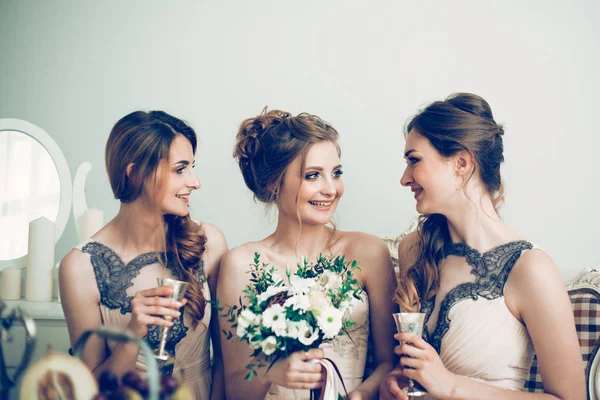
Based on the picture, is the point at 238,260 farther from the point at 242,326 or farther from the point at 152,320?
the point at 242,326

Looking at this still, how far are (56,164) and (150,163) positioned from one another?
1574 mm

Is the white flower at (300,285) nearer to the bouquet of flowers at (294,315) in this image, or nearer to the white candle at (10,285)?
the bouquet of flowers at (294,315)

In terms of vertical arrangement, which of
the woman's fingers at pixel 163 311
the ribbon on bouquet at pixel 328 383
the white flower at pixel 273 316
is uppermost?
the white flower at pixel 273 316

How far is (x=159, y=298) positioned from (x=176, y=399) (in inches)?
33.1

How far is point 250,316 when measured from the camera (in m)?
1.94

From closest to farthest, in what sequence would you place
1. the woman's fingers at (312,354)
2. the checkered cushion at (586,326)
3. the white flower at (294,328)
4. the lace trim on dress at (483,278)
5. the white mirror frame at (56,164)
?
the white flower at (294,328) → the woman's fingers at (312,354) → the lace trim on dress at (483,278) → the checkered cushion at (586,326) → the white mirror frame at (56,164)

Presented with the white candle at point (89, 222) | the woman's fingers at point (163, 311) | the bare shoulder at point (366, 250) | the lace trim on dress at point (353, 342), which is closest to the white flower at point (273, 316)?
the woman's fingers at point (163, 311)

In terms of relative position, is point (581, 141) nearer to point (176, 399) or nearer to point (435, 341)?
point (435, 341)

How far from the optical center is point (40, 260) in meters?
3.58

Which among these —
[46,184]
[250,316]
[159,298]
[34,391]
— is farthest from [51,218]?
[34,391]

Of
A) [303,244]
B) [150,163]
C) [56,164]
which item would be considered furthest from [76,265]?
[56,164]

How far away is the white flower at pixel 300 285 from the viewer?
1943 millimetres

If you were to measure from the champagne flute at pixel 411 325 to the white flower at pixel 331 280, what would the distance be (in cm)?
22

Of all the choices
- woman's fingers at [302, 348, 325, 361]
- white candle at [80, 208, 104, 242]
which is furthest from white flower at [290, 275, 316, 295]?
white candle at [80, 208, 104, 242]
